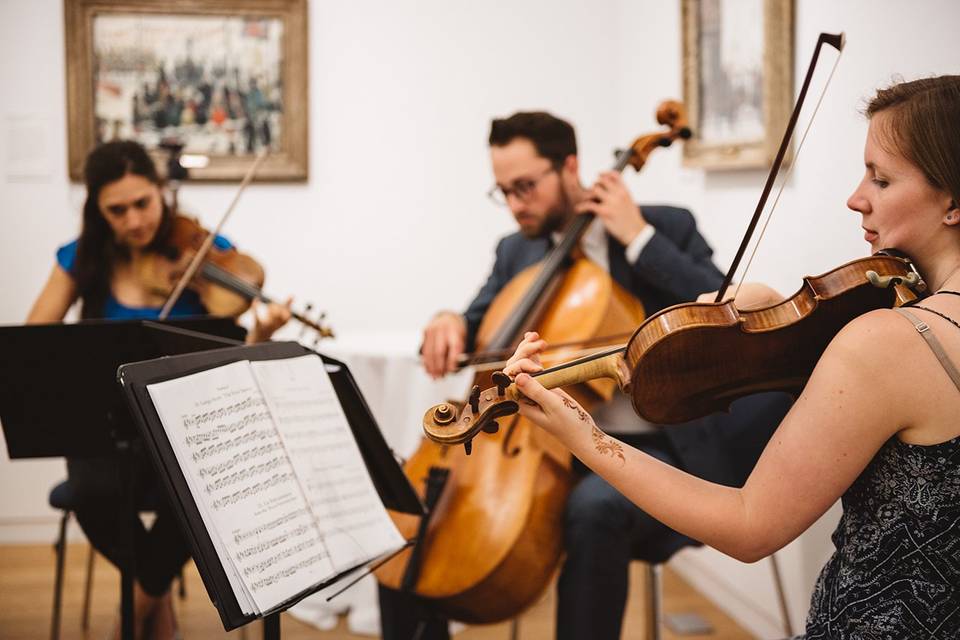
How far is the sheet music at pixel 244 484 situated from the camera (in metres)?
1.17

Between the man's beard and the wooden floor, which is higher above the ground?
the man's beard

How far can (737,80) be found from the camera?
8.64 ft

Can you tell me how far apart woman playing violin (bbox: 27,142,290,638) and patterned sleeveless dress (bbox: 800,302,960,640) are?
1540 mm

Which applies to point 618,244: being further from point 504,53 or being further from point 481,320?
point 504,53

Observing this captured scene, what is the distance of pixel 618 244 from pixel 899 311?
1187mm

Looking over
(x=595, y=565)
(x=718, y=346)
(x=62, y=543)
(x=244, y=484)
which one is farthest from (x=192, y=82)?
(x=718, y=346)

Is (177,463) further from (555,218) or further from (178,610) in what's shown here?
(178,610)

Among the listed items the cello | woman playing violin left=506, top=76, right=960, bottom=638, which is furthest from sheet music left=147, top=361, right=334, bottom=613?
the cello

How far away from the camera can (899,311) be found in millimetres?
1019

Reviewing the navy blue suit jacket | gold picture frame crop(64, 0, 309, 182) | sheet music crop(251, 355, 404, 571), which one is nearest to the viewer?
sheet music crop(251, 355, 404, 571)

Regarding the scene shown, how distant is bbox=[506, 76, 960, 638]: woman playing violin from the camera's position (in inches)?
39.5

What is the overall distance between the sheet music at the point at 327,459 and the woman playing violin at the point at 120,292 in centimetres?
93

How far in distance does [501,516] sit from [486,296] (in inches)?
33.5

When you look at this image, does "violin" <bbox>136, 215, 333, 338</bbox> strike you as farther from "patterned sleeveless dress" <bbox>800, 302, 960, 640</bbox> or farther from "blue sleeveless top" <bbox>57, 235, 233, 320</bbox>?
"patterned sleeveless dress" <bbox>800, 302, 960, 640</bbox>
